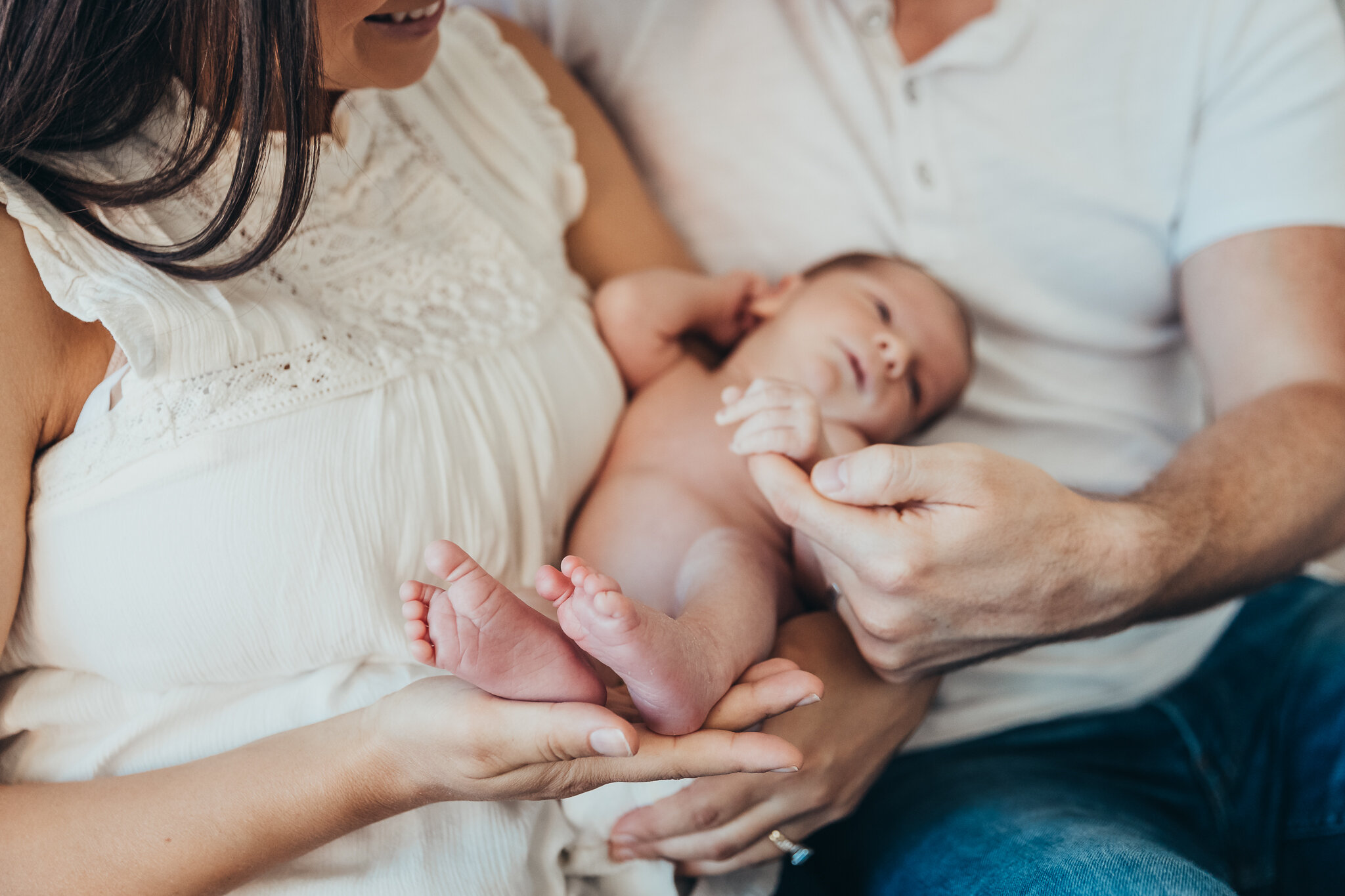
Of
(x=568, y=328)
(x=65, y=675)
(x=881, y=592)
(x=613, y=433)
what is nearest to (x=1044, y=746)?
(x=881, y=592)

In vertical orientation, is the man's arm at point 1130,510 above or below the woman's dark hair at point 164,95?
below

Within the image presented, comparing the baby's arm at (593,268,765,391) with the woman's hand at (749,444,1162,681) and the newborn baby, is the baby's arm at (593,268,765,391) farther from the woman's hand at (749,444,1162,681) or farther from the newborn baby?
the woman's hand at (749,444,1162,681)

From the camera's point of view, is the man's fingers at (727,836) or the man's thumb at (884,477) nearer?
the man's thumb at (884,477)

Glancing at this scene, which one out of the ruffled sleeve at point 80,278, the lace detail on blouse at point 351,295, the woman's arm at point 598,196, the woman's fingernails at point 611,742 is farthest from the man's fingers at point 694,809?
the woman's arm at point 598,196

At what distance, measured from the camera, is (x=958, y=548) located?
2.30ft

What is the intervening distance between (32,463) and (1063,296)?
1257mm

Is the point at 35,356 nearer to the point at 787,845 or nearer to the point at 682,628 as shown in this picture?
the point at 682,628

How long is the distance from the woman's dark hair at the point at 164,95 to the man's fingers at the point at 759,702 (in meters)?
0.53

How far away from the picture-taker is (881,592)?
29.2 inches

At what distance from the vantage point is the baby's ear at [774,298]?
1229mm

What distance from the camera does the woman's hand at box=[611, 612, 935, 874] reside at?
80 centimetres

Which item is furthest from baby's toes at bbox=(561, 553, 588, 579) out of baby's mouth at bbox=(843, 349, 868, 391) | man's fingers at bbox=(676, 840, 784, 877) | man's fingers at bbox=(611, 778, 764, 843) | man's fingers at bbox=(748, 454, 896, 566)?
baby's mouth at bbox=(843, 349, 868, 391)

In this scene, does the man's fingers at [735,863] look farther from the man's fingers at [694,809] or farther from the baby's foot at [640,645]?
the baby's foot at [640,645]

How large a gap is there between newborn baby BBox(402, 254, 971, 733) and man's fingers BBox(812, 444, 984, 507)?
0.25ft
